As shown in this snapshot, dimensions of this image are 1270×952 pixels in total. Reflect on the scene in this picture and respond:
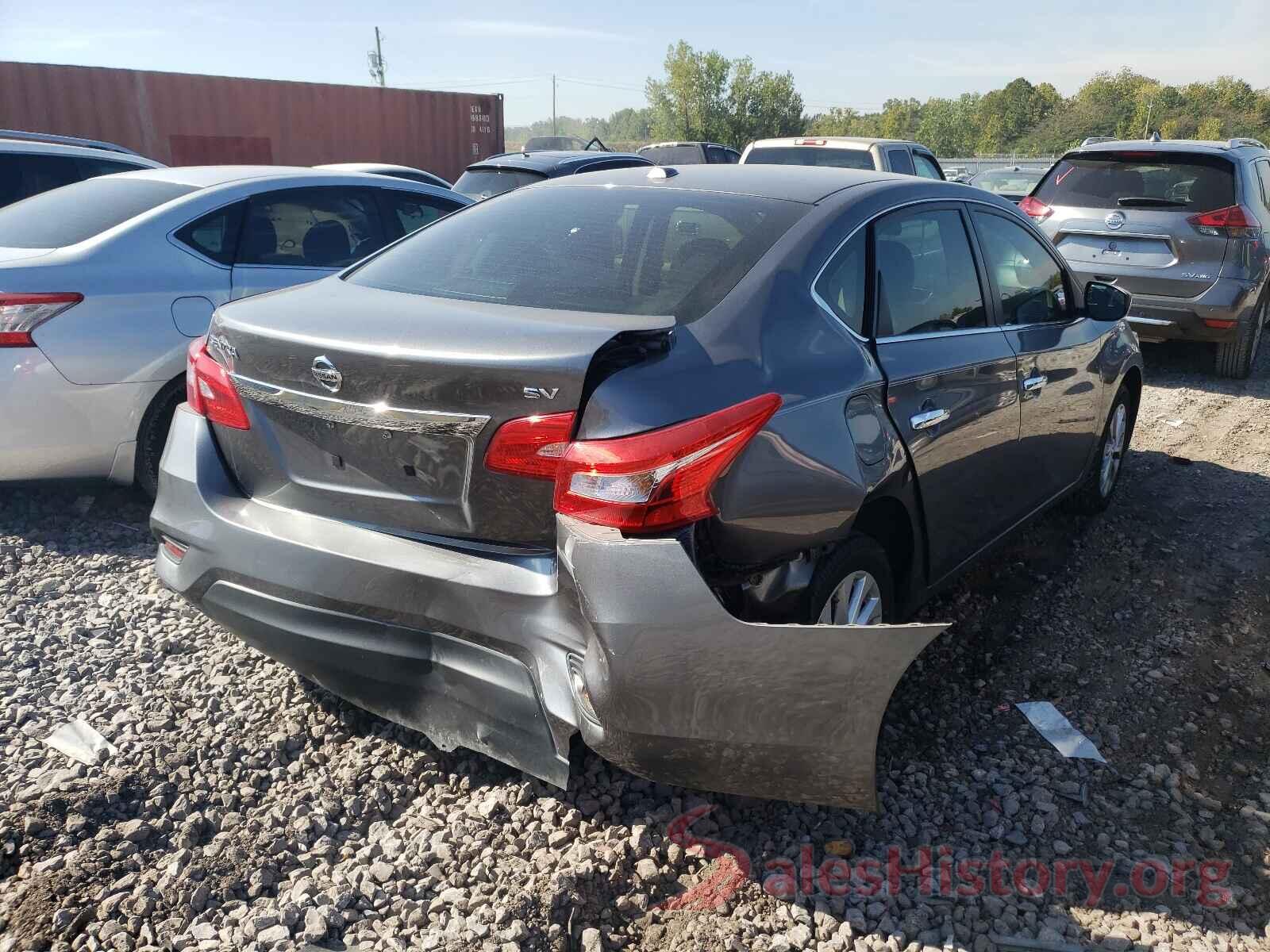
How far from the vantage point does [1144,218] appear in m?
7.62

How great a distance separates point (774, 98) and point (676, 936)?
57.3 metres

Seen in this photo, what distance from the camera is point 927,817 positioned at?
275cm

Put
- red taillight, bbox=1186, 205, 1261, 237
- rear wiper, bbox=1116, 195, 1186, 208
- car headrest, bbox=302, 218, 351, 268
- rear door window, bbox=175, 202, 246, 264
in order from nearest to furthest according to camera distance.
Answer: rear door window, bbox=175, 202, 246, 264
car headrest, bbox=302, 218, 351, 268
red taillight, bbox=1186, 205, 1261, 237
rear wiper, bbox=1116, 195, 1186, 208

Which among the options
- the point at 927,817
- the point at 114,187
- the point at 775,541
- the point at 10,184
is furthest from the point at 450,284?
the point at 10,184

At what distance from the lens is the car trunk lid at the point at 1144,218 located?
743 cm

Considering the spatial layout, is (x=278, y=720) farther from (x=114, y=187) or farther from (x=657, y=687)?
(x=114, y=187)

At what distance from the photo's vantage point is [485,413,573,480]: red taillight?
2.19 meters

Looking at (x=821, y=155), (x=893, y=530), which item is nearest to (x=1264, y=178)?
(x=821, y=155)

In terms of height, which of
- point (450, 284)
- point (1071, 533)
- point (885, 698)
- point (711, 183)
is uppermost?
point (711, 183)

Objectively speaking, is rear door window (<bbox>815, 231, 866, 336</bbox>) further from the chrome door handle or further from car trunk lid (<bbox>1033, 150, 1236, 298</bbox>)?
car trunk lid (<bbox>1033, 150, 1236, 298</bbox>)

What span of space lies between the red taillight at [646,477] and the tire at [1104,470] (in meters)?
3.12

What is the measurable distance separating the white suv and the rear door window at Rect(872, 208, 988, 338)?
5.15m

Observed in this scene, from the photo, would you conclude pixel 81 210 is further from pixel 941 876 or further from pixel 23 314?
pixel 941 876

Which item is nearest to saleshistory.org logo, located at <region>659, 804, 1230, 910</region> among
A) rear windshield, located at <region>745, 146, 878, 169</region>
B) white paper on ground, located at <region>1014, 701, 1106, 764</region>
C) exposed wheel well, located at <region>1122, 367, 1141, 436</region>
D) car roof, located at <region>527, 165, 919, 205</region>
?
white paper on ground, located at <region>1014, 701, 1106, 764</region>
